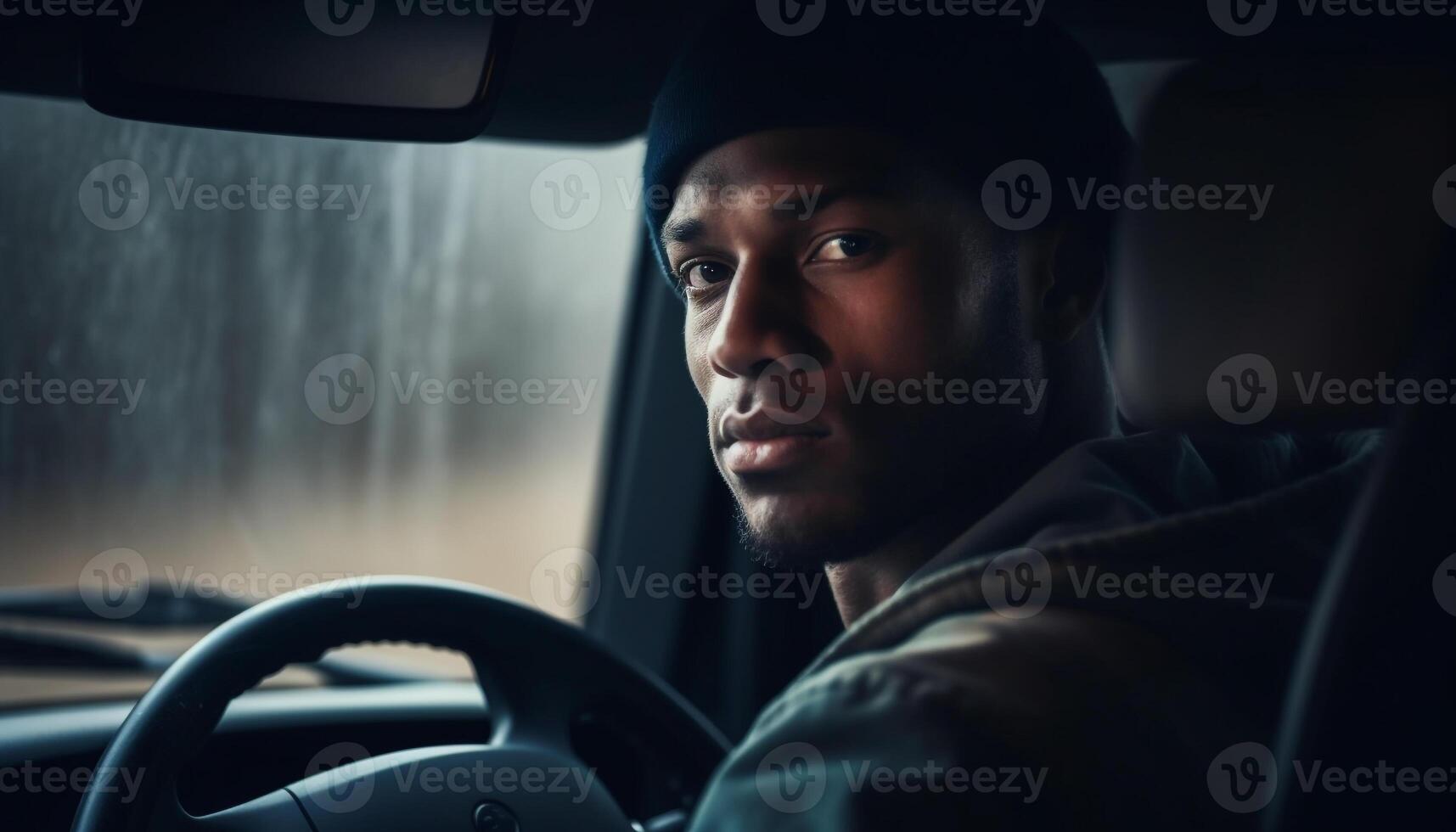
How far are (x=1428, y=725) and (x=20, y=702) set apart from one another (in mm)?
2132

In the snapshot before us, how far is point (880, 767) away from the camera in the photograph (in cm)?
99

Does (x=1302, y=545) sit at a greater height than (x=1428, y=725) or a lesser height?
greater

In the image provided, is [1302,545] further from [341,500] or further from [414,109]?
[341,500]

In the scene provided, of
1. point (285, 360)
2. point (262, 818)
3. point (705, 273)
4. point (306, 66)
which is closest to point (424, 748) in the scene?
point (262, 818)

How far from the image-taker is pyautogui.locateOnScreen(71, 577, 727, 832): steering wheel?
4.92 ft

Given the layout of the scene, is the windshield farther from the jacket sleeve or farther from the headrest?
the jacket sleeve

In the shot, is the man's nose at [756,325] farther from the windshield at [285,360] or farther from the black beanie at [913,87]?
the windshield at [285,360]

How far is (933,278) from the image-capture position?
67.7 inches

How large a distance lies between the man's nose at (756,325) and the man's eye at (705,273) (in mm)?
171

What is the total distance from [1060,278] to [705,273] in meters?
0.48

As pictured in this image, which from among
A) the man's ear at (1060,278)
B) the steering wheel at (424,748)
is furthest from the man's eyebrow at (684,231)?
the steering wheel at (424,748)

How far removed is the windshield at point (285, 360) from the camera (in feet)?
7.93

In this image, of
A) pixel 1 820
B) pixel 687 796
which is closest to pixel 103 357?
pixel 1 820

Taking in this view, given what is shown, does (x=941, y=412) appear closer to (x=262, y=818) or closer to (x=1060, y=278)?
(x=1060, y=278)
